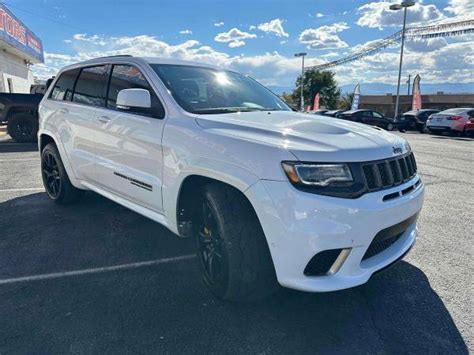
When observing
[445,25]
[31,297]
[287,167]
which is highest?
[445,25]

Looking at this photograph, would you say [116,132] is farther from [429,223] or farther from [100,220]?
[429,223]

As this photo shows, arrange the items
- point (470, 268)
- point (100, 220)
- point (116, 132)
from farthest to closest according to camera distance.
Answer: point (100, 220) < point (116, 132) < point (470, 268)

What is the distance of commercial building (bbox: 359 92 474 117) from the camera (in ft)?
138

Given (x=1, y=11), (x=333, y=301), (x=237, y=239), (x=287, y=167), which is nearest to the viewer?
(x=287, y=167)

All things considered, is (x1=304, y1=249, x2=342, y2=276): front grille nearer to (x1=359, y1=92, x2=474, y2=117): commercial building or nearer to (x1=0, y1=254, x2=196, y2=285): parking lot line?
(x1=0, y1=254, x2=196, y2=285): parking lot line

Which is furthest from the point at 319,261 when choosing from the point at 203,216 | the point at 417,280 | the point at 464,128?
the point at 464,128

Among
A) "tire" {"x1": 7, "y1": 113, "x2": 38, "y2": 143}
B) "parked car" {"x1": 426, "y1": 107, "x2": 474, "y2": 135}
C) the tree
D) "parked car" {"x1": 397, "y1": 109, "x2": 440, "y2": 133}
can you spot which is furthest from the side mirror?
the tree

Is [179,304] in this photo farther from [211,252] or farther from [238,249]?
[238,249]

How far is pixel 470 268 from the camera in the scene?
3363mm

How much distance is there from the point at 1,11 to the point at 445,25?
29.3 metres

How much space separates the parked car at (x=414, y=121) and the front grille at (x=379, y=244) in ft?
73.4

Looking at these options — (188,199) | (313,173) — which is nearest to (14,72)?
(188,199)

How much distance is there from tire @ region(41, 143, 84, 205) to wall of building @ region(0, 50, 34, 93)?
19.0 metres

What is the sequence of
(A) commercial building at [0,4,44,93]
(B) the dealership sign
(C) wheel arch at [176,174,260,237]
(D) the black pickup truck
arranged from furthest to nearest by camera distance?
(A) commercial building at [0,4,44,93]
(B) the dealership sign
(D) the black pickup truck
(C) wheel arch at [176,174,260,237]
